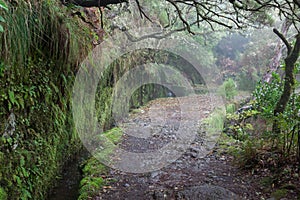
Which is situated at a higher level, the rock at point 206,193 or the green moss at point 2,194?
the green moss at point 2,194

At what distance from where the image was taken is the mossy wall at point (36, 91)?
224 centimetres

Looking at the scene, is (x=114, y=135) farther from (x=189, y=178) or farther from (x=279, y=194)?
(x=279, y=194)

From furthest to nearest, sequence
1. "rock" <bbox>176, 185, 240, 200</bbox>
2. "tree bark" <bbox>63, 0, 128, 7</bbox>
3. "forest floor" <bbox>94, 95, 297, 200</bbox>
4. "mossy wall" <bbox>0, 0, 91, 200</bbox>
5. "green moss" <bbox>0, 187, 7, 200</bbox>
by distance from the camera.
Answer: "forest floor" <bbox>94, 95, 297, 200</bbox> < "rock" <bbox>176, 185, 240, 200</bbox> < "tree bark" <bbox>63, 0, 128, 7</bbox> < "mossy wall" <bbox>0, 0, 91, 200</bbox> < "green moss" <bbox>0, 187, 7, 200</bbox>

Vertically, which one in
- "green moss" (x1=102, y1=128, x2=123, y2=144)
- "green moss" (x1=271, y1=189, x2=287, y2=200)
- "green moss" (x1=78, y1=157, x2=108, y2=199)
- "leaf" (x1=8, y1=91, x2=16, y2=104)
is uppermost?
"leaf" (x1=8, y1=91, x2=16, y2=104)

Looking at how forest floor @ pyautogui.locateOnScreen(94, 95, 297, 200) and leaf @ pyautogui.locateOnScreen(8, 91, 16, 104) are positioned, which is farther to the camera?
forest floor @ pyautogui.locateOnScreen(94, 95, 297, 200)

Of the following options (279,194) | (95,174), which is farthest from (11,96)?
(279,194)

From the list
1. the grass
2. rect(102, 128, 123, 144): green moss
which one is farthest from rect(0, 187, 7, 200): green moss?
rect(102, 128, 123, 144): green moss

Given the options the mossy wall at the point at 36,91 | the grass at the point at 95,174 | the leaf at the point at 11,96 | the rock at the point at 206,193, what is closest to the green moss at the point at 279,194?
the rock at the point at 206,193

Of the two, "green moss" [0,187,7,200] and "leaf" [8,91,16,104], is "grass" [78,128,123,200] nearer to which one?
"green moss" [0,187,7,200]

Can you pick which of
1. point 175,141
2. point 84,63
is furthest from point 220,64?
point 84,63

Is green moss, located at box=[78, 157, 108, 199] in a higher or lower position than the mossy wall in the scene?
lower

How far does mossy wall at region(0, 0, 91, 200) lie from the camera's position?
2.24m

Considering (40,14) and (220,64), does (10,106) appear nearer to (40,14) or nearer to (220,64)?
(40,14)

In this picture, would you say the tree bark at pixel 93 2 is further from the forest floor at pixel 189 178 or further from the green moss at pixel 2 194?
the forest floor at pixel 189 178
